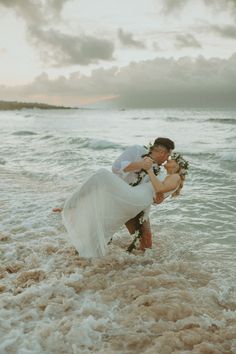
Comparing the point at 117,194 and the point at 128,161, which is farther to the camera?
the point at 128,161

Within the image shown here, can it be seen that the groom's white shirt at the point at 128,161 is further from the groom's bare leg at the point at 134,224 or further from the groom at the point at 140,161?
the groom's bare leg at the point at 134,224

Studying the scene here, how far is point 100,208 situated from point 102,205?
0.05m

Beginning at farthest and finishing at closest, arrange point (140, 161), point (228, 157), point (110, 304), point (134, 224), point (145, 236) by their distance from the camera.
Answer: point (228, 157)
point (145, 236)
point (134, 224)
point (140, 161)
point (110, 304)

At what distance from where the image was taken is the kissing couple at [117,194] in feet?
18.2

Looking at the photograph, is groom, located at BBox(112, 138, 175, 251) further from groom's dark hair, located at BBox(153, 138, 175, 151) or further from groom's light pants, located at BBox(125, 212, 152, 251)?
groom's light pants, located at BBox(125, 212, 152, 251)

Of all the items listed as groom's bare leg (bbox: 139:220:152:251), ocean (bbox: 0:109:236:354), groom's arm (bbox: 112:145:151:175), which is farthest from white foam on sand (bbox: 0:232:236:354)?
groom's arm (bbox: 112:145:151:175)

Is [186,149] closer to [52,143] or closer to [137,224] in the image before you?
[52,143]

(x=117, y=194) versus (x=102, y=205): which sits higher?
(x=117, y=194)

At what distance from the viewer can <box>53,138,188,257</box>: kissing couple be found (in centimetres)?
555

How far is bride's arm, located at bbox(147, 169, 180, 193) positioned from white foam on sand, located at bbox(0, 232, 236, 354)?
1.26m

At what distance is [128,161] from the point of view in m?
5.87

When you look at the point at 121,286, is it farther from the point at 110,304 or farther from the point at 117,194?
the point at 117,194

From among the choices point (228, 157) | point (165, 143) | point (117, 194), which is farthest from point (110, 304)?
point (228, 157)

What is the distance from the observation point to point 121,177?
6.12 m
